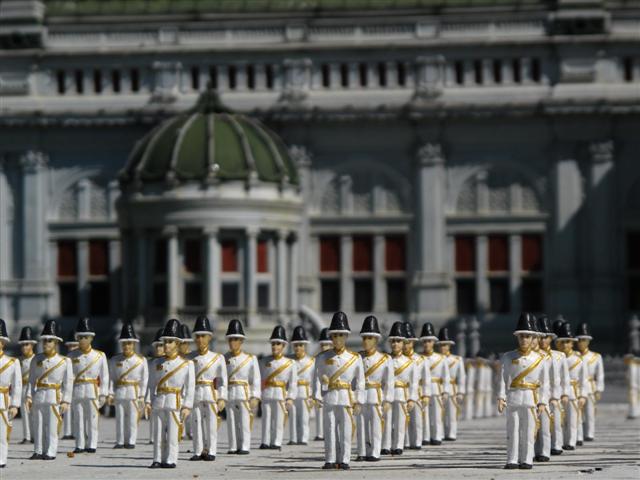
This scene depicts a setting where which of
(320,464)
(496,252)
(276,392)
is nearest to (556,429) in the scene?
(320,464)

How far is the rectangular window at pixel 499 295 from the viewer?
7425 cm

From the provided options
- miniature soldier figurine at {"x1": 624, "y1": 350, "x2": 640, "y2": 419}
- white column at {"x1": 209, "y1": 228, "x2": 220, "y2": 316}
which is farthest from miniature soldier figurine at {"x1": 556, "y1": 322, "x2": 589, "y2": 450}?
white column at {"x1": 209, "y1": 228, "x2": 220, "y2": 316}

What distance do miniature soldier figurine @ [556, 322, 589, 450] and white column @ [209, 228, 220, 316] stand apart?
24.2 metres

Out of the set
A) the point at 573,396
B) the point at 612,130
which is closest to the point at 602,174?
the point at 612,130

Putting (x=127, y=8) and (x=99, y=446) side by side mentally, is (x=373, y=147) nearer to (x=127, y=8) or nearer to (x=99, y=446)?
(x=127, y=8)

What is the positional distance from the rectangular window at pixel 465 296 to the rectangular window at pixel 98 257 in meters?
12.9

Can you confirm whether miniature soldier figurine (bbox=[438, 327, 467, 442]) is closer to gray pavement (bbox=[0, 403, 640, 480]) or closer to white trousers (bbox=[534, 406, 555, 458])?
gray pavement (bbox=[0, 403, 640, 480])

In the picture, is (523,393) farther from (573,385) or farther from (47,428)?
(47,428)

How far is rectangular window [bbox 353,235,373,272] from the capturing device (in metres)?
74.6

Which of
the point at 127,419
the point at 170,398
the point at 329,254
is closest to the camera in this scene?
the point at 170,398

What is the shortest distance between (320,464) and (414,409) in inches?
181

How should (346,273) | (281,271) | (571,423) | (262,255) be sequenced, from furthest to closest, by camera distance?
(346,273)
(281,271)
(262,255)
(571,423)

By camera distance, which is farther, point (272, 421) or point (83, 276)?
point (83, 276)

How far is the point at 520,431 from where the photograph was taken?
3362 centimetres
